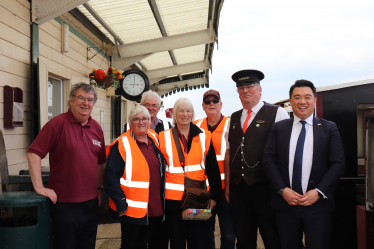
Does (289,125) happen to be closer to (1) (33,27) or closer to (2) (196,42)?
(1) (33,27)

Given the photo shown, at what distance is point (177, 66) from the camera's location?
1152 centimetres

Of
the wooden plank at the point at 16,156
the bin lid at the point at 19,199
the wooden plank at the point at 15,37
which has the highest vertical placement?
the wooden plank at the point at 15,37

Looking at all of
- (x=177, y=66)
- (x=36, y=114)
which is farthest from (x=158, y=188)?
(x=177, y=66)

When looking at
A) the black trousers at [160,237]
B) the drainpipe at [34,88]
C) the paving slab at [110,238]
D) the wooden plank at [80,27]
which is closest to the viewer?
the black trousers at [160,237]

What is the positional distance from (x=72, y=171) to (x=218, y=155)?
5.17 feet

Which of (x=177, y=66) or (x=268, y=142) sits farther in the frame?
(x=177, y=66)

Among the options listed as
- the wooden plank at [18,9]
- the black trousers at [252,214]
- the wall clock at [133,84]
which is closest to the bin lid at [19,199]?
the black trousers at [252,214]

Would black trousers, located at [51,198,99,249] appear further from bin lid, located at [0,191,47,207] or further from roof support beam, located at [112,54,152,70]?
roof support beam, located at [112,54,152,70]

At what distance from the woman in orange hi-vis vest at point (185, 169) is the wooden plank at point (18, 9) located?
2637 millimetres

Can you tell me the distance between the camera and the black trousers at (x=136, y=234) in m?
2.66

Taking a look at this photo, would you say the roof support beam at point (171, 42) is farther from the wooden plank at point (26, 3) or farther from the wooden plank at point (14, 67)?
the wooden plank at point (14, 67)

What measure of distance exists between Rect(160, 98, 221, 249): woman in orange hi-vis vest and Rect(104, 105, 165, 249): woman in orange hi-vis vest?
0.09 meters

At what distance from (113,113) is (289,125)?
6.65m

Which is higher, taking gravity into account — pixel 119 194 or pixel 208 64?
pixel 208 64
